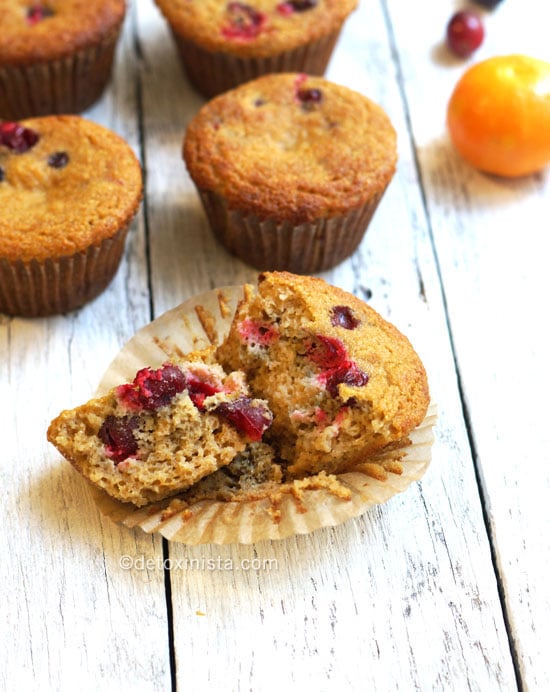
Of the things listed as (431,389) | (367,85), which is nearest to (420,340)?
(431,389)

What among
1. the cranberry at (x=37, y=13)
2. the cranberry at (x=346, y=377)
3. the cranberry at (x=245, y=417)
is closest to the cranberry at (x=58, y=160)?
the cranberry at (x=37, y=13)

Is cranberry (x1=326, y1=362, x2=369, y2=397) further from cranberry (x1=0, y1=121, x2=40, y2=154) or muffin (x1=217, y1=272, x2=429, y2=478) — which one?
cranberry (x1=0, y1=121, x2=40, y2=154)

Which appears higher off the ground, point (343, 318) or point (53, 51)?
point (53, 51)

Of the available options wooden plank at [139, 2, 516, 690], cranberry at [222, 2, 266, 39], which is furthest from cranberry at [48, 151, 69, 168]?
wooden plank at [139, 2, 516, 690]

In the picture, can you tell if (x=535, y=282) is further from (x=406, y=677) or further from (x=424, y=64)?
(x=406, y=677)

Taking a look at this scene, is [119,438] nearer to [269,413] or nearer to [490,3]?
[269,413]

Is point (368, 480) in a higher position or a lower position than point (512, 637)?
higher

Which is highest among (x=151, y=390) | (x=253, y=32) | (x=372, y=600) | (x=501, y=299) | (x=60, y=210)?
(x=253, y=32)

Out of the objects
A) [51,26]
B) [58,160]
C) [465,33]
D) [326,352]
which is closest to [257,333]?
[326,352]
